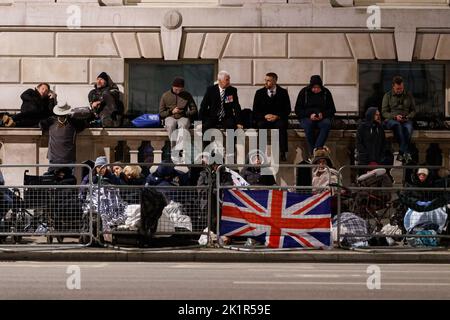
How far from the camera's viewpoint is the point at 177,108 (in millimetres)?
23938

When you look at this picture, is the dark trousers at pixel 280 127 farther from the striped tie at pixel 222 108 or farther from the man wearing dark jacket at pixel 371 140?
the man wearing dark jacket at pixel 371 140

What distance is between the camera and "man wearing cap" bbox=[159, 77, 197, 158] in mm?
23875

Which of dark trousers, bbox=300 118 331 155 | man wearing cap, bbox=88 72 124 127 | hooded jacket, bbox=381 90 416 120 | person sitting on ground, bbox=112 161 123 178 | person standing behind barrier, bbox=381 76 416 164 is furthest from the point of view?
man wearing cap, bbox=88 72 124 127

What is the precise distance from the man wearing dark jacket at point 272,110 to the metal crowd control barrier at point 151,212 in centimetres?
324

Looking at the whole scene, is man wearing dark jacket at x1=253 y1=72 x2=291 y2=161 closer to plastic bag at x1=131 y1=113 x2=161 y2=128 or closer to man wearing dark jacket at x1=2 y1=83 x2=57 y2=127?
plastic bag at x1=131 y1=113 x2=161 y2=128

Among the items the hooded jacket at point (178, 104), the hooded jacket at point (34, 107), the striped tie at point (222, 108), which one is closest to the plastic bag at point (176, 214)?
the striped tie at point (222, 108)

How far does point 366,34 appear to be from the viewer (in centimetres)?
2625

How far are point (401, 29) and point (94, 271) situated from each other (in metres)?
11.8

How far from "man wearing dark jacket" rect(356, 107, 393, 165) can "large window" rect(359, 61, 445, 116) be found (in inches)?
123

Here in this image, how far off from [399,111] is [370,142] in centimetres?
142

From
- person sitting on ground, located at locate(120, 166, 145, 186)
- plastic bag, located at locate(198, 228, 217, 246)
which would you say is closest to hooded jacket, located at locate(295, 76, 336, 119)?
plastic bag, located at locate(198, 228, 217, 246)

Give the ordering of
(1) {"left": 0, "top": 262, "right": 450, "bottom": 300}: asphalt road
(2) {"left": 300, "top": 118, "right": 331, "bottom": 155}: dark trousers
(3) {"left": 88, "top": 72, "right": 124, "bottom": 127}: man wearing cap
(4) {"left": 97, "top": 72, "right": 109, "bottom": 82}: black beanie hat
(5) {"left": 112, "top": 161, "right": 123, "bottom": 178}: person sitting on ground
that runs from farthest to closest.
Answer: (4) {"left": 97, "top": 72, "right": 109, "bottom": 82}: black beanie hat
(3) {"left": 88, "top": 72, "right": 124, "bottom": 127}: man wearing cap
(2) {"left": 300, "top": 118, "right": 331, "bottom": 155}: dark trousers
(5) {"left": 112, "top": 161, "right": 123, "bottom": 178}: person sitting on ground
(1) {"left": 0, "top": 262, "right": 450, "bottom": 300}: asphalt road
